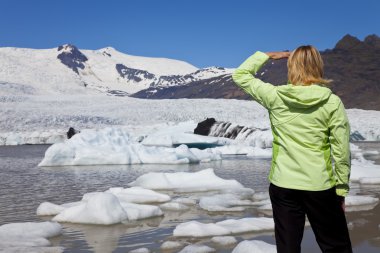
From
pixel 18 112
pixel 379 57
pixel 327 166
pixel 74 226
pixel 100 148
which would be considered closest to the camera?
pixel 327 166

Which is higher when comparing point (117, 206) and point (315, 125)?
point (315, 125)

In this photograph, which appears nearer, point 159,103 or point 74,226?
point 74,226

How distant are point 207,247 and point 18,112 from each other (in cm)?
3923

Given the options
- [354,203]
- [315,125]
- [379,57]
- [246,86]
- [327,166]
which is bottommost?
[354,203]

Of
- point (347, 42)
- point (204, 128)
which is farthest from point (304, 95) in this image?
point (347, 42)

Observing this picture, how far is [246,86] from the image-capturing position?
9.31 feet

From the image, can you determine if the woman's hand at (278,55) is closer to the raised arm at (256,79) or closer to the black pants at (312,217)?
the raised arm at (256,79)

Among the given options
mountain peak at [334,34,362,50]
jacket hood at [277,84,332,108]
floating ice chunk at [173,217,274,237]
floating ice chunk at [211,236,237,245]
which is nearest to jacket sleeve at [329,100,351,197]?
jacket hood at [277,84,332,108]

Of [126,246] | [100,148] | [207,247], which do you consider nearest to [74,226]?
[126,246]

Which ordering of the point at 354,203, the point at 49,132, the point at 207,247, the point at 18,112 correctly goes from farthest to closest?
the point at 18,112 < the point at 49,132 < the point at 354,203 < the point at 207,247

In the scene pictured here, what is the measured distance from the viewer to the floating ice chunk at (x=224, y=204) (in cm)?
677

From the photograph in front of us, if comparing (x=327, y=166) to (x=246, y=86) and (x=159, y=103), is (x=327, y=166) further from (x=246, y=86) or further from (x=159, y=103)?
(x=159, y=103)

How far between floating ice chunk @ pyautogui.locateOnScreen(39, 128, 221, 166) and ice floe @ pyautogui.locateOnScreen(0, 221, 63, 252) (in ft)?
37.2

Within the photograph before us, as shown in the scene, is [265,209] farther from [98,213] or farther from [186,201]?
[98,213]
